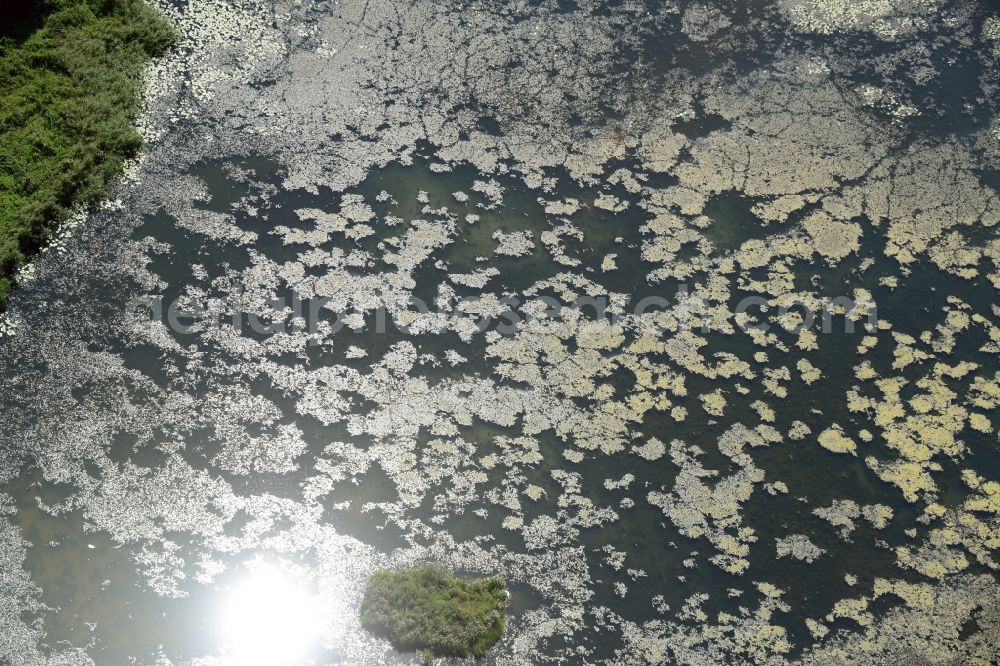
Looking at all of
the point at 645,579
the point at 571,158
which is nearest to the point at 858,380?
the point at 645,579

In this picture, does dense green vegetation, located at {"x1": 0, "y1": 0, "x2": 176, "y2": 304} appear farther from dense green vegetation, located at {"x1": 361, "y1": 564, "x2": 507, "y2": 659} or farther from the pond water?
dense green vegetation, located at {"x1": 361, "y1": 564, "x2": 507, "y2": 659}

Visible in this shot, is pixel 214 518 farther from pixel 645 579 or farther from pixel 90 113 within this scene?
pixel 90 113

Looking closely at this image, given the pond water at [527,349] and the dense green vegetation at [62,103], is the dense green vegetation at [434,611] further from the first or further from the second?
the dense green vegetation at [62,103]

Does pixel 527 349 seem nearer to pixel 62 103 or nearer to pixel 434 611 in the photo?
pixel 434 611

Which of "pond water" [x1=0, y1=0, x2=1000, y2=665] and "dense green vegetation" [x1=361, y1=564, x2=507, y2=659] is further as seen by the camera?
"pond water" [x1=0, y1=0, x2=1000, y2=665]

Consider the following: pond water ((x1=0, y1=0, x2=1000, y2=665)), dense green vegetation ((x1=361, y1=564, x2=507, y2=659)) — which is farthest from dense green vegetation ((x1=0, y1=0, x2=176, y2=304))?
dense green vegetation ((x1=361, y1=564, x2=507, y2=659))

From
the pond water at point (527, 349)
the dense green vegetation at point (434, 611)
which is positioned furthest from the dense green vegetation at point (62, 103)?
the dense green vegetation at point (434, 611)
